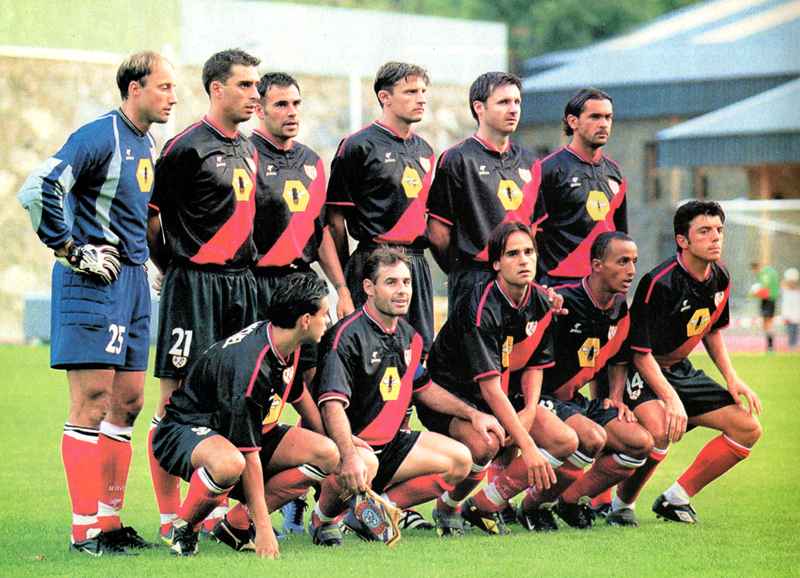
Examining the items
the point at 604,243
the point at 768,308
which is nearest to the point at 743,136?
the point at 768,308

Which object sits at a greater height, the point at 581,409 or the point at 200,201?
the point at 200,201

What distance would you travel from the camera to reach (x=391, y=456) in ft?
17.1

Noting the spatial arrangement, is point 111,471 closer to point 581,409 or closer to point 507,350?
point 507,350

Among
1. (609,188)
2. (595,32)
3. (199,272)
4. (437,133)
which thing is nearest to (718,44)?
(437,133)

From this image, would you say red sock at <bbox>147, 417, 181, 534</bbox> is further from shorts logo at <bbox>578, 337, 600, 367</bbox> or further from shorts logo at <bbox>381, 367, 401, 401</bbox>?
shorts logo at <bbox>578, 337, 600, 367</bbox>

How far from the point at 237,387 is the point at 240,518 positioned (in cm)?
76

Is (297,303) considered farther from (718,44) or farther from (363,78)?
(718,44)

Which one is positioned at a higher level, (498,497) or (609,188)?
(609,188)

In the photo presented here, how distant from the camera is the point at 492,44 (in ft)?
81.4

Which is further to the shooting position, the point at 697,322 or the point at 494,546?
the point at 697,322

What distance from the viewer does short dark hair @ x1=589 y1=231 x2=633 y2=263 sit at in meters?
5.59

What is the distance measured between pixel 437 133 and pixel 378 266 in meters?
18.6

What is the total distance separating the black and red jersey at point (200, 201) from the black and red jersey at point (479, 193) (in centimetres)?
127

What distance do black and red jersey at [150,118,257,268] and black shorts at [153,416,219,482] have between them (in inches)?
34.8
